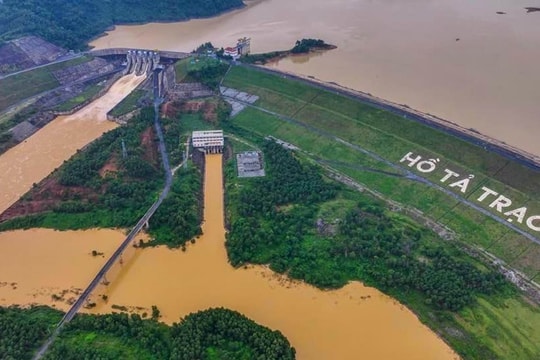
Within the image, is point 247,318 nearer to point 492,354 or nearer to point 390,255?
point 390,255

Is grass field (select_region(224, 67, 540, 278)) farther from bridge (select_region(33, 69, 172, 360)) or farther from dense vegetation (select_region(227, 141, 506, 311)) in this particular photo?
bridge (select_region(33, 69, 172, 360))

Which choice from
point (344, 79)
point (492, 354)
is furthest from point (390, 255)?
point (344, 79)

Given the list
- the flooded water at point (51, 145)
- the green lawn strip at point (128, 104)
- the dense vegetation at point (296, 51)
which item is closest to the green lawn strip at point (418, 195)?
the green lawn strip at point (128, 104)

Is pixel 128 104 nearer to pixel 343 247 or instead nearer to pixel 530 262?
pixel 343 247

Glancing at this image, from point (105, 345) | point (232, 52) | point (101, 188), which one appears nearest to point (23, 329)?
point (105, 345)

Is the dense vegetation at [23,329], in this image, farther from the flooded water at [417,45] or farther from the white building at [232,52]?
the white building at [232,52]
